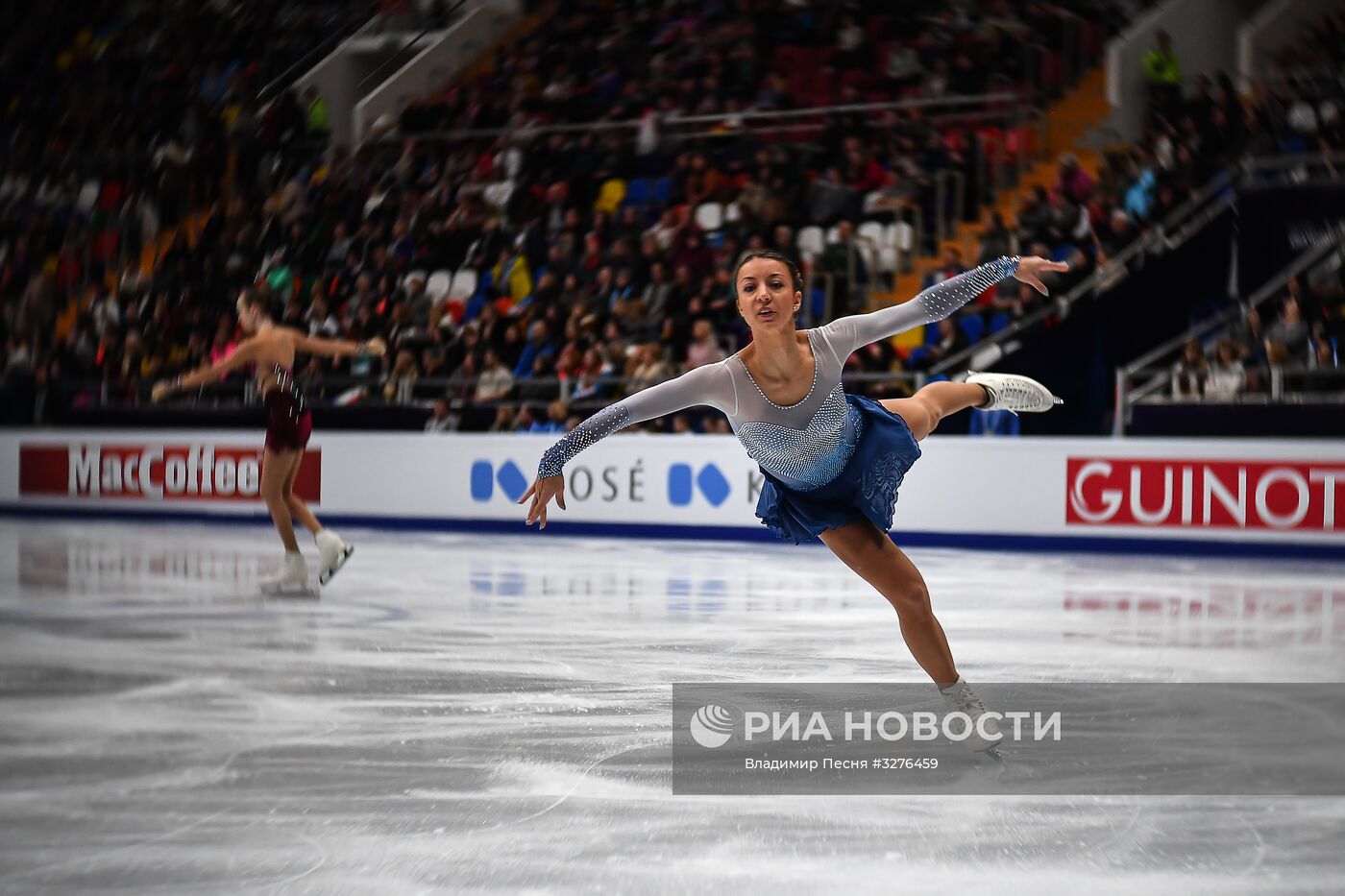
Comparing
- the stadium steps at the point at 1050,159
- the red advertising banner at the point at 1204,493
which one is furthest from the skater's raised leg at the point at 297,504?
the stadium steps at the point at 1050,159

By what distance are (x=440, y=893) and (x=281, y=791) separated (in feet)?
3.37

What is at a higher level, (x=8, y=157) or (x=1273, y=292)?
(x=8, y=157)

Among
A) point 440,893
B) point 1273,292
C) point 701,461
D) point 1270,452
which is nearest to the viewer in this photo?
point 440,893

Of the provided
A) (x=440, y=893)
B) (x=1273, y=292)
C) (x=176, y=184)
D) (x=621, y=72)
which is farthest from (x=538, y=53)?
(x=440, y=893)

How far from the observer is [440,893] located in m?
3.12

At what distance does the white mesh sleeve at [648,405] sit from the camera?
4.29 meters

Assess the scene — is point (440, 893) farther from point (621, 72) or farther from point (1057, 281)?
point (621, 72)

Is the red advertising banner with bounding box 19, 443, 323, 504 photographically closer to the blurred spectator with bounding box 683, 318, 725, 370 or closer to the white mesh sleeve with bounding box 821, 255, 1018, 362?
the blurred spectator with bounding box 683, 318, 725, 370

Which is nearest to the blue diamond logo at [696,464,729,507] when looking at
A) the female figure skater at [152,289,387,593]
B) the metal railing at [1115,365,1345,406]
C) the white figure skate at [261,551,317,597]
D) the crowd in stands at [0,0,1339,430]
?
the crowd in stands at [0,0,1339,430]

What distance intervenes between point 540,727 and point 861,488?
1.30m

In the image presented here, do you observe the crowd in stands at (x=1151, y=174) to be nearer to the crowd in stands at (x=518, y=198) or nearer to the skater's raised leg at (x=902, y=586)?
the crowd in stands at (x=518, y=198)

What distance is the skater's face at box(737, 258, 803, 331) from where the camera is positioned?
14.3ft

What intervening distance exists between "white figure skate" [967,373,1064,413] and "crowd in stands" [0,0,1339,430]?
25.8ft

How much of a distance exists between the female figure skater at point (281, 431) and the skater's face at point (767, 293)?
4.79 m
